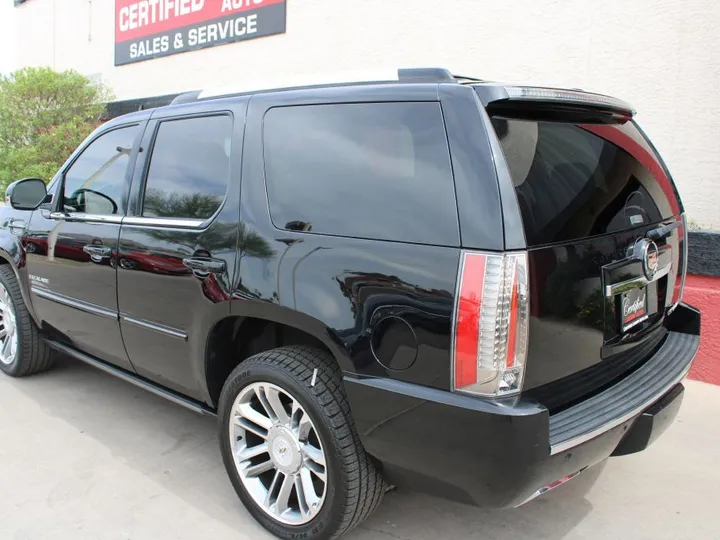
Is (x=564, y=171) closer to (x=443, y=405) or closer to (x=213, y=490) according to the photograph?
(x=443, y=405)

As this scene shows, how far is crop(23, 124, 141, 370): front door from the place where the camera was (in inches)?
132

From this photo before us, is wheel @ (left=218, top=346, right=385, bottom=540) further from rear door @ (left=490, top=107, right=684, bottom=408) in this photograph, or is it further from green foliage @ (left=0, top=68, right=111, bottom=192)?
green foliage @ (left=0, top=68, right=111, bottom=192)

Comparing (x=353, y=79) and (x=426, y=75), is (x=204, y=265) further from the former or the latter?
(x=426, y=75)

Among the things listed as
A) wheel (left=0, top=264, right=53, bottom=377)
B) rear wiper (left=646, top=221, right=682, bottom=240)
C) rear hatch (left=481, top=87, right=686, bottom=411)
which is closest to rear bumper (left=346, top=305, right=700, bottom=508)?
rear hatch (left=481, top=87, right=686, bottom=411)

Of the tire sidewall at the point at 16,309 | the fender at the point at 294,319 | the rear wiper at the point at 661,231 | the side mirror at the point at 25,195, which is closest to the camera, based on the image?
the fender at the point at 294,319

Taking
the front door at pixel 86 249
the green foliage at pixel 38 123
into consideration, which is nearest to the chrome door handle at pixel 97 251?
the front door at pixel 86 249

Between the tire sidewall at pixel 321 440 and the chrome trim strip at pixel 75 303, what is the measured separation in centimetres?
105

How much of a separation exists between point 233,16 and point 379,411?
777cm

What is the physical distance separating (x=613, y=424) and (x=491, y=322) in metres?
0.71

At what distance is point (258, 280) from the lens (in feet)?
8.20

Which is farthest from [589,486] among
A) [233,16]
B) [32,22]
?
[32,22]

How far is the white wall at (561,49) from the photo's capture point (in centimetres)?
479

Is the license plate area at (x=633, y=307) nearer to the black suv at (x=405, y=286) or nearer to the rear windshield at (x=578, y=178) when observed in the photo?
the black suv at (x=405, y=286)

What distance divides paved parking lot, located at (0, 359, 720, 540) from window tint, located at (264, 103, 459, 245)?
4.59ft
